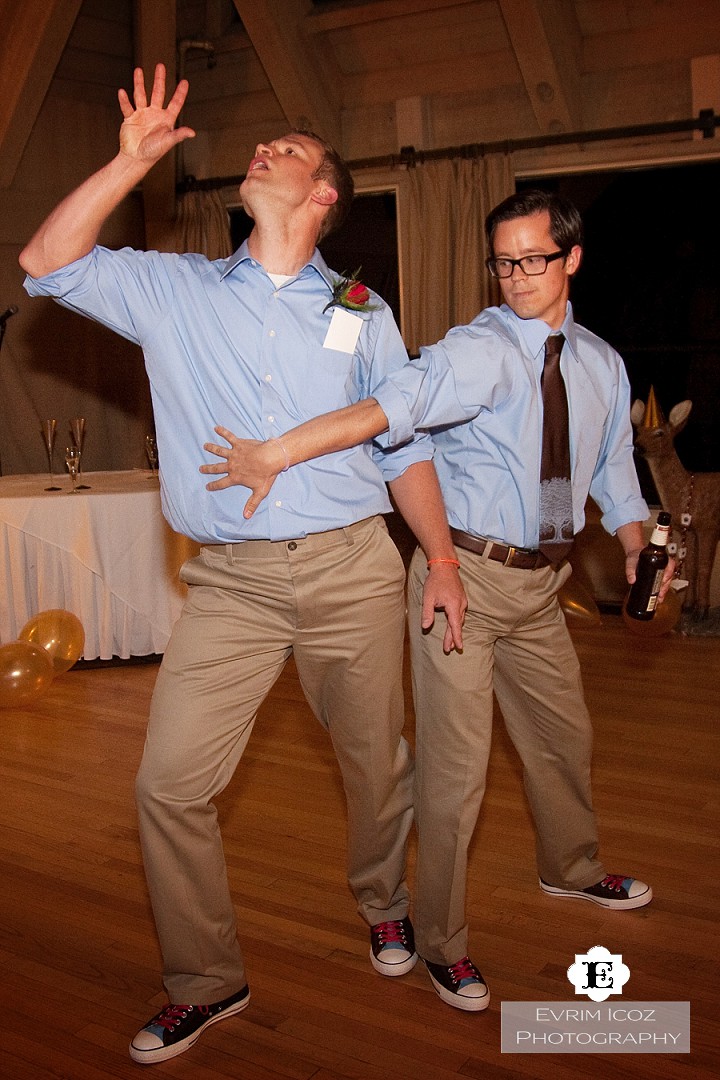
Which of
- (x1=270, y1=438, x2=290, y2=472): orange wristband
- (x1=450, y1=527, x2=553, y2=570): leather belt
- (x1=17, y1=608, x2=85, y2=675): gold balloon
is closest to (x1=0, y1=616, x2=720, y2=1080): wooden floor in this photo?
(x1=17, y1=608, x2=85, y2=675): gold balloon

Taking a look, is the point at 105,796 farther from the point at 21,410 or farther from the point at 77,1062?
the point at 21,410

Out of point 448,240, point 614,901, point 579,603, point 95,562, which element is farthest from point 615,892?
point 448,240

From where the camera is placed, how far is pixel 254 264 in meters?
2.18

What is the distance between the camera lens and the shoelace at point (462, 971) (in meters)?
2.28

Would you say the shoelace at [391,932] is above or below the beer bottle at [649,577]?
below

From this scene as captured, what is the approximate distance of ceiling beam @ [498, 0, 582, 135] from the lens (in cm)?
593

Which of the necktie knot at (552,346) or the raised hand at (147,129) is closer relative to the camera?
the raised hand at (147,129)

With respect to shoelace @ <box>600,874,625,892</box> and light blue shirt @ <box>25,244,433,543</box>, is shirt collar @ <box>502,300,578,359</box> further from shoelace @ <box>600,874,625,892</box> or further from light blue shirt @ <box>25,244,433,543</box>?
shoelace @ <box>600,874,625,892</box>

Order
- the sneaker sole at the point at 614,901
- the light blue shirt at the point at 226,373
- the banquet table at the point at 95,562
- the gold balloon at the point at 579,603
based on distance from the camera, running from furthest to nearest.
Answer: the gold balloon at the point at 579,603, the banquet table at the point at 95,562, the sneaker sole at the point at 614,901, the light blue shirt at the point at 226,373

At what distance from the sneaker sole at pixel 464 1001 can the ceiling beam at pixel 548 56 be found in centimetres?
530

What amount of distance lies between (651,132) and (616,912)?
4.88 meters

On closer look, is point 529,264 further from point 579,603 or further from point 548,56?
point 548,56

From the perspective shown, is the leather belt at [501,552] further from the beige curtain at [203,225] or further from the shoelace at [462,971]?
the beige curtain at [203,225]

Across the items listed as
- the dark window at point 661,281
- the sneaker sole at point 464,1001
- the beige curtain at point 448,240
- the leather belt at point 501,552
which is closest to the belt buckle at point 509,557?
the leather belt at point 501,552
